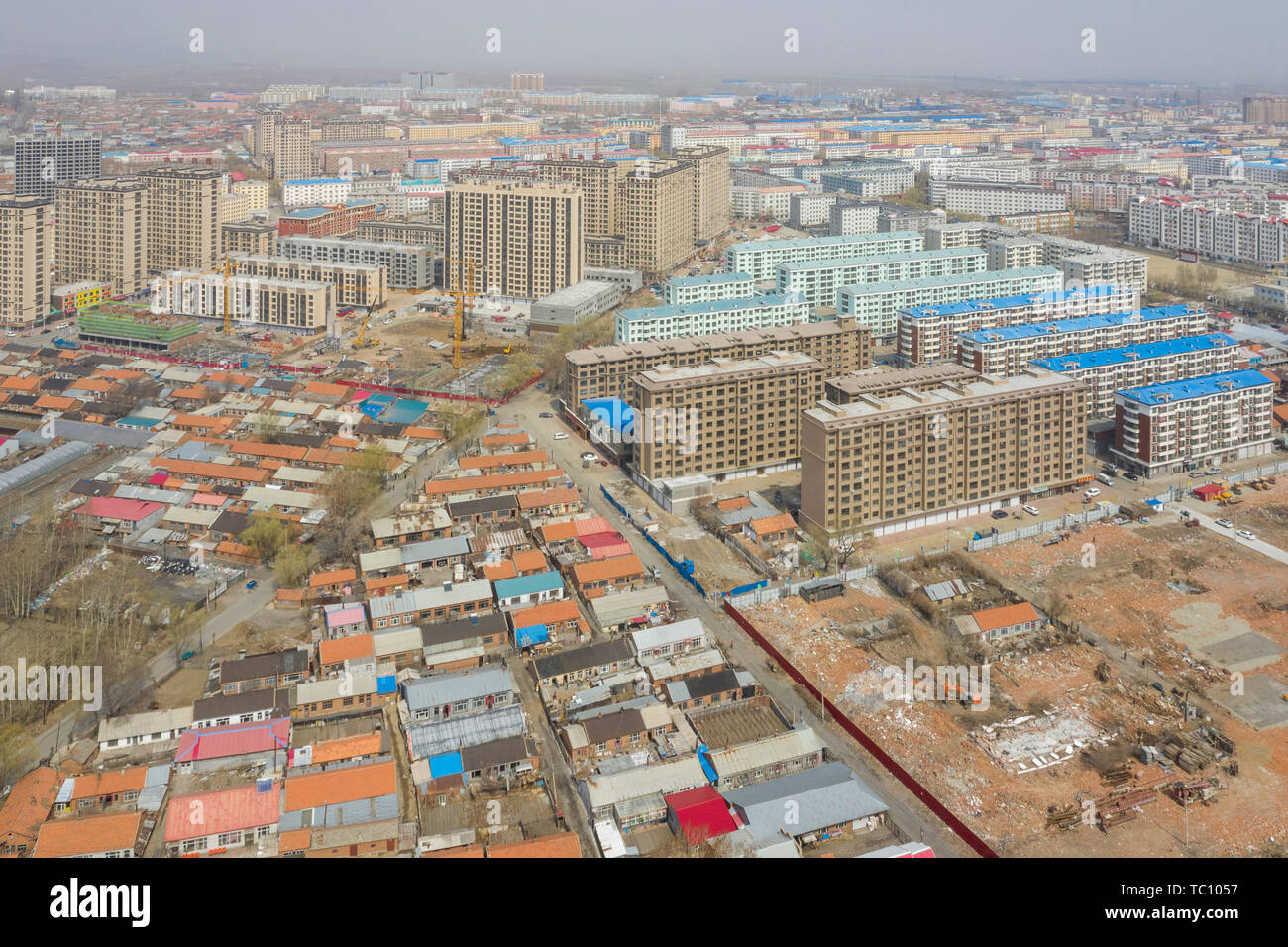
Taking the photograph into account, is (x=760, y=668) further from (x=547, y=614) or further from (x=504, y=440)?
(x=504, y=440)

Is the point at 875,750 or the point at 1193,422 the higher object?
the point at 1193,422

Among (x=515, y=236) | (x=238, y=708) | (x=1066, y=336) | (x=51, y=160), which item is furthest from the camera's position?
(x=51, y=160)

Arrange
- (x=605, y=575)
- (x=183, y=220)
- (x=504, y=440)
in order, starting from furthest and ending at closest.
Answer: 1. (x=183, y=220)
2. (x=504, y=440)
3. (x=605, y=575)

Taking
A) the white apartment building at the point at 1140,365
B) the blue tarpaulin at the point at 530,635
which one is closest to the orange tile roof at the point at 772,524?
the blue tarpaulin at the point at 530,635

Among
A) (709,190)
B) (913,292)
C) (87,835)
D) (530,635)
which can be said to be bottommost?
(87,835)

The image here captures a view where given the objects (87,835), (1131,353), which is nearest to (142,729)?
(87,835)

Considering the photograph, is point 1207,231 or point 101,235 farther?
point 1207,231
